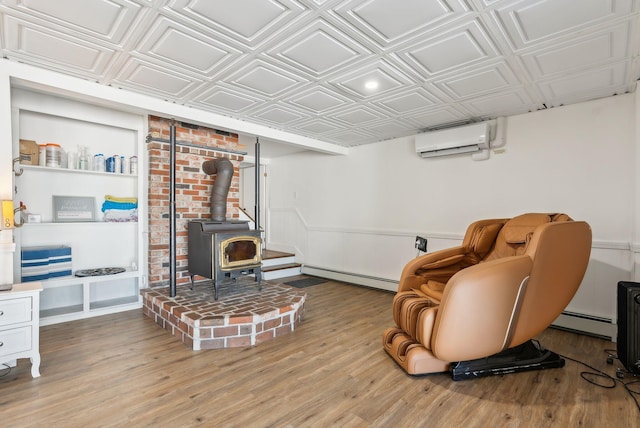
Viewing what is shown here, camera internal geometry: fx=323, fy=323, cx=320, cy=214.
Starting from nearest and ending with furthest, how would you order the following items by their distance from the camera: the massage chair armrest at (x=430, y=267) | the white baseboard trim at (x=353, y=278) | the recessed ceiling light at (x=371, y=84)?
the recessed ceiling light at (x=371, y=84) → the massage chair armrest at (x=430, y=267) → the white baseboard trim at (x=353, y=278)

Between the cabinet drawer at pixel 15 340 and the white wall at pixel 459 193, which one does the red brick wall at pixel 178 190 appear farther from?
the white wall at pixel 459 193

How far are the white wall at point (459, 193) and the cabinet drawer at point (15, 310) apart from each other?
3.89 metres

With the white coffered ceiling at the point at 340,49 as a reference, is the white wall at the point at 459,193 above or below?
below

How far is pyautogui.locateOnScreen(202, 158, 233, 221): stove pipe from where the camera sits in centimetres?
359

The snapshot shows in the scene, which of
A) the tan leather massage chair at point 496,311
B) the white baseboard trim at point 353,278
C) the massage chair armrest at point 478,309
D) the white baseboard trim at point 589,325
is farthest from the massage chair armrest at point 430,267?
the white baseboard trim at point 353,278

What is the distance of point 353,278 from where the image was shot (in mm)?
5098

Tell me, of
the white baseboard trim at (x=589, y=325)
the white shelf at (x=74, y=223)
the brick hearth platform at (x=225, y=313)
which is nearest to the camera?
the brick hearth platform at (x=225, y=313)

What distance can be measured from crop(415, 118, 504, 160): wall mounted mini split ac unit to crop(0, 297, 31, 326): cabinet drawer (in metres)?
4.10

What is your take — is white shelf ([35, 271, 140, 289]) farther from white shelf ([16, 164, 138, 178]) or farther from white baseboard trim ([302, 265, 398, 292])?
white baseboard trim ([302, 265, 398, 292])

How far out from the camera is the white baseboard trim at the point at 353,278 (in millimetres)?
4676

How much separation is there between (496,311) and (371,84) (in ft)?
6.67

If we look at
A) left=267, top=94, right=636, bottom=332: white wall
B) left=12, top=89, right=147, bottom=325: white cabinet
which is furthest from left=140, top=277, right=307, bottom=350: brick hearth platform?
left=267, top=94, right=636, bottom=332: white wall

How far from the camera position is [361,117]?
12.2 ft

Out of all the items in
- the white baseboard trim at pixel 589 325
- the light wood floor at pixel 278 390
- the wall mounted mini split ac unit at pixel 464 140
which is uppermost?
the wall mounted mini split ac unit at pixel 464 140
